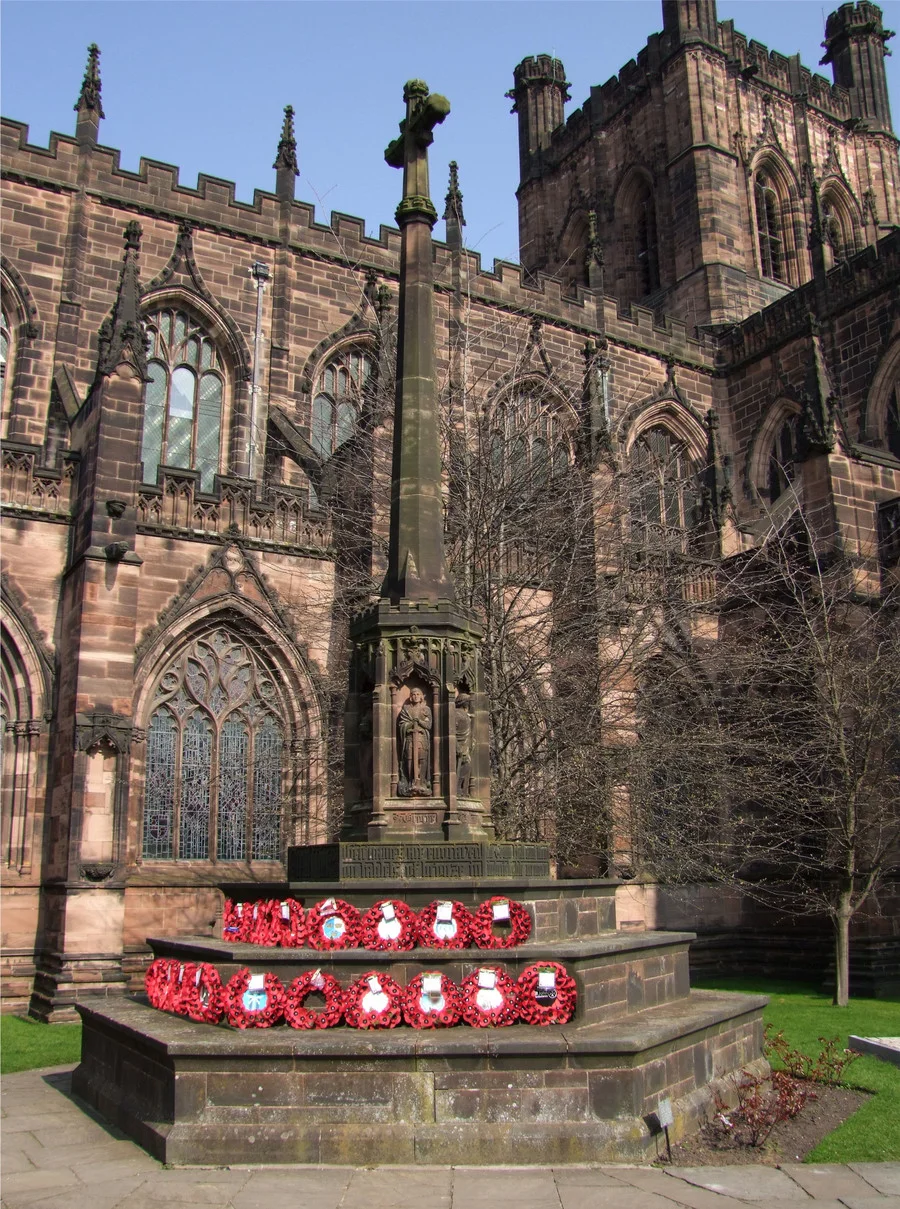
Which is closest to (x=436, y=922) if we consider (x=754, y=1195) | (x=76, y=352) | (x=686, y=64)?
(x=754, y=1195)

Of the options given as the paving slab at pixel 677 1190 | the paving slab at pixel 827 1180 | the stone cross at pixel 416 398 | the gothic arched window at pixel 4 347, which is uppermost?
the gothic arched window at pixel 4 347

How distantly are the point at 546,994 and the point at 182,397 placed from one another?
17.9 metres

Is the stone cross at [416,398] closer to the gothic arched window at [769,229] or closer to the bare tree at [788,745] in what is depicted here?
the bare tree at [788,745]

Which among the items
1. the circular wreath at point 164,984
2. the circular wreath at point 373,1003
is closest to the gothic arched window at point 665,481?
the circular wreath at point 164,984

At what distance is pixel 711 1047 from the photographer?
818cm

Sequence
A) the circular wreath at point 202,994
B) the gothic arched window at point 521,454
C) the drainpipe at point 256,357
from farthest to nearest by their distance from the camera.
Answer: the drainpipe at point 256,357 < the gothic arched window at point 521,454 < the circular wreath at point 202,994

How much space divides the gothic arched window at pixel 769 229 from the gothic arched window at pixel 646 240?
316 cm

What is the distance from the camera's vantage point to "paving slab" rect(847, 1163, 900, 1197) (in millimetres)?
6199

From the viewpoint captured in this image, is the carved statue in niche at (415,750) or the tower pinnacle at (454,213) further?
the tower pinnacle at (454,213)

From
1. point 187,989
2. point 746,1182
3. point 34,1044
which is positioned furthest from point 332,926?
point 34,1044

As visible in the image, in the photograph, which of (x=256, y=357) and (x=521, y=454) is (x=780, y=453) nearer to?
(x=521, y=454)

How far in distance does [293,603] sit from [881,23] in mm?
33958

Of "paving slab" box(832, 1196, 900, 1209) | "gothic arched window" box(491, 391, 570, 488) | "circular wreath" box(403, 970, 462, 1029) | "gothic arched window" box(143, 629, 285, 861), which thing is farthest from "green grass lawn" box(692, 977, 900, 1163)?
"gothic arched window" box(491, 391, 570, 488)

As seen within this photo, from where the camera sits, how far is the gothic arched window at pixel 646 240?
34.9 metres
